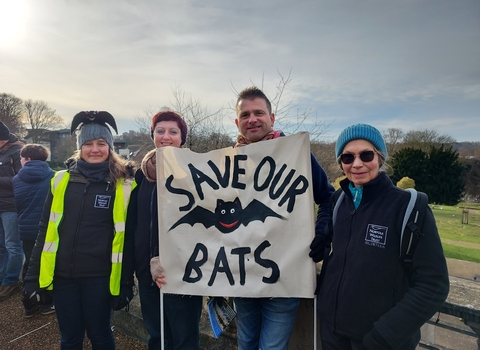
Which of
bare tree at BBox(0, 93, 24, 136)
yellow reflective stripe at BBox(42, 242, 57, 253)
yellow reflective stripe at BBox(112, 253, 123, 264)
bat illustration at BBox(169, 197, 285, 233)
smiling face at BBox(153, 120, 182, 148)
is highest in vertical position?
bare tree at BBox(0, 93, 24, 136)

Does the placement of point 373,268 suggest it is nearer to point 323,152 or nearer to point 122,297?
point 122,297

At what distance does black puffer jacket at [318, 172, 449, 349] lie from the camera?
4.69 feet

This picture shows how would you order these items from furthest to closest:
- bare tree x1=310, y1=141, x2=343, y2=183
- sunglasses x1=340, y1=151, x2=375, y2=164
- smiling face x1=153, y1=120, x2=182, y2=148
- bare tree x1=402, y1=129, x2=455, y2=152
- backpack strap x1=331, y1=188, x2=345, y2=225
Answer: bare tree x1=402, y1=129, x2=455, y2=152, bare tree x1=310, y1=141, x2=343, y2=183, smiling face x1=153, y1=120, x2=182, y2=148, backpack strap x1=331, y1=188, x2=345, y2=225, sunglasses x1=340, y1=151, x2=375, y2=164

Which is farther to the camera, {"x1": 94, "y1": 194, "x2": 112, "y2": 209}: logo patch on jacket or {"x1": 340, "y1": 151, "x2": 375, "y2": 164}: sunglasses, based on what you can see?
{"x1": 94, "y1": 194, "x2": 112, "y2": 209}: logo patch on jacket

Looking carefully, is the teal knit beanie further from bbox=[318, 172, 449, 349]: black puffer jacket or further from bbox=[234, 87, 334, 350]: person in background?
bbox=[234, 87, 334, 350]: person in background

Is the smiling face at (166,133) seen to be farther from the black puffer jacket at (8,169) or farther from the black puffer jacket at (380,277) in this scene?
the black puffer jacket at (8,169)

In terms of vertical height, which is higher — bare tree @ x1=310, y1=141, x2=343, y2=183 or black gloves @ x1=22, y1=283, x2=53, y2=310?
bare tree @ x1=310, y1=141, x2=343, y2=183

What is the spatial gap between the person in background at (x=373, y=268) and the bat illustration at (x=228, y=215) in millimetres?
556

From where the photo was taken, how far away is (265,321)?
6.97 feet

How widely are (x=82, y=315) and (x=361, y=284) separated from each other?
7.46 feet

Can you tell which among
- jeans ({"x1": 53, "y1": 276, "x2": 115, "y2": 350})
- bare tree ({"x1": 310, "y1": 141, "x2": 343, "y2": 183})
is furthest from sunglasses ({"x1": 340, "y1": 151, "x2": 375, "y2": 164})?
bare tree ({"x1": 310, "y1": 141, "x2": 343, "y2": 183})

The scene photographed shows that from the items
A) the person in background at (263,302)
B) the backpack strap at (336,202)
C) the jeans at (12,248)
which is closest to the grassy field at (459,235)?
the person in background at (263,302)

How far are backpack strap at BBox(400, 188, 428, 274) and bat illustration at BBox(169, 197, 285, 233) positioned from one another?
0.82 metres

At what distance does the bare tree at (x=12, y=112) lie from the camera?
4212 cm
